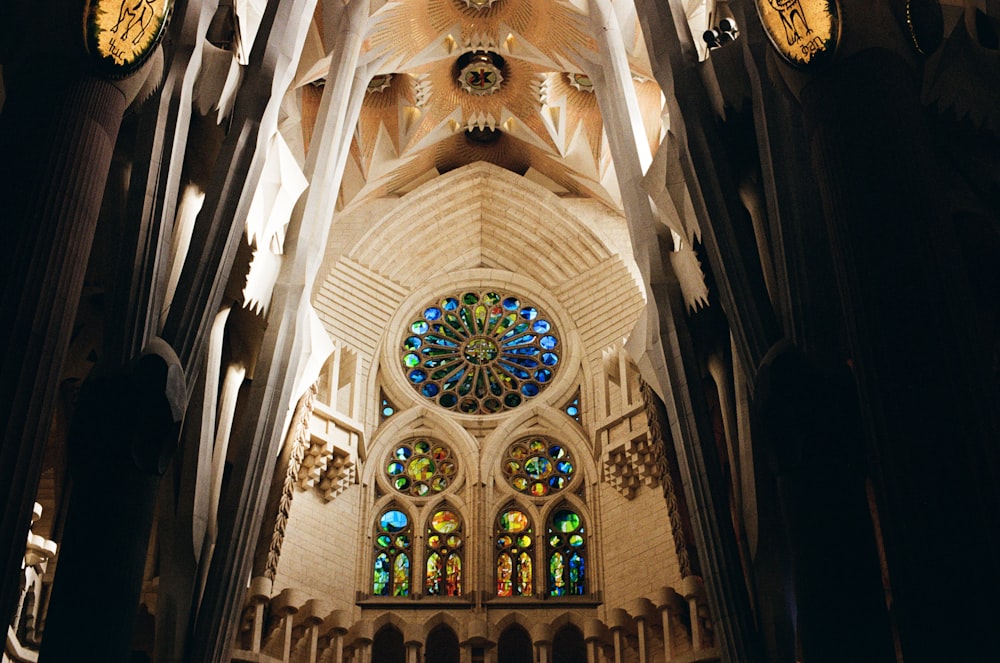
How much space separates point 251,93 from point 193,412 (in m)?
3.33

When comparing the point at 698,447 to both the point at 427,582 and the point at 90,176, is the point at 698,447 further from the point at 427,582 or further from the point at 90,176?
the point at 90,176

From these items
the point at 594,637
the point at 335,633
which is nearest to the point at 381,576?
the point at 335,633

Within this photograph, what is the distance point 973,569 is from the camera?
6.09m

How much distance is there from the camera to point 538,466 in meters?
17.9

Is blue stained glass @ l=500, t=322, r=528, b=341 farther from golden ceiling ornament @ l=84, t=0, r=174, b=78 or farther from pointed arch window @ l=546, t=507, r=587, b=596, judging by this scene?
golden ceiling ornament @ l=84, t=0, r=174, b=78

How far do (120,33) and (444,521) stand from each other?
34.5ft

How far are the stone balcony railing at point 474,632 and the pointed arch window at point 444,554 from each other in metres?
0.63

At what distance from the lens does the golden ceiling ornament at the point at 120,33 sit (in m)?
8.28

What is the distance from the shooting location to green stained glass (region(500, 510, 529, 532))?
17375mm

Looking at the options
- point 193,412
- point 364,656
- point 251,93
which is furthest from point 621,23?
point 364,656

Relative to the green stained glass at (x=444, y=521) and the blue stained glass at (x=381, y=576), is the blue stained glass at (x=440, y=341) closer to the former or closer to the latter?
the green stained glass at (x=444, y=521)

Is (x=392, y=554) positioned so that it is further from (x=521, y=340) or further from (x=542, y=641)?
(x=521, y=340)

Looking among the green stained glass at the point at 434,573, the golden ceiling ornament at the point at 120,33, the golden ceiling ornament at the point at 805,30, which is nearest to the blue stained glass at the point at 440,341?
the green stained glass at the point at 434,573

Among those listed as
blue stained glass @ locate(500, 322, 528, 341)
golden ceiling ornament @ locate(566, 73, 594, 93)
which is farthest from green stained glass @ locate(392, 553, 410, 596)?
golden ceiling ornament @ locate(566, 73, 594, 93)
